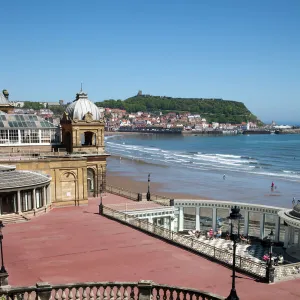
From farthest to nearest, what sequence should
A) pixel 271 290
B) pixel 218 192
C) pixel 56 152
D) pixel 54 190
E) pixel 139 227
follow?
pixel 218 192 < pixel 56 152 < pixel 54 190 < pixel 139 227 < pixel 271 290

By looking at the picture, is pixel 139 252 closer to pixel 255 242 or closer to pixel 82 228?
pixel 82 228

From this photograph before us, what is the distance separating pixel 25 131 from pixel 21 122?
938 millimetres

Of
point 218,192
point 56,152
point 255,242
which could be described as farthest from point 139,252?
point 218,192

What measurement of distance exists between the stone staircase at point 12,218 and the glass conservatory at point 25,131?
1062 cm

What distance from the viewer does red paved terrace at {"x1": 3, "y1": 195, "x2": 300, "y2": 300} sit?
1723 centimetres

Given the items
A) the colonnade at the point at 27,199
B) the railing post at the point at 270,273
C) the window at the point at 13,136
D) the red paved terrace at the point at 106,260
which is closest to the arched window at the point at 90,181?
the window at the point at 13,136

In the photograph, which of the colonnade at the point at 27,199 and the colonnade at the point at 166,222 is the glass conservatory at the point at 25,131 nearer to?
the colonnade at the point at 27,199

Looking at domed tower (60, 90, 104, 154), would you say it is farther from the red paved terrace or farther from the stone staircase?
the red paved terrace

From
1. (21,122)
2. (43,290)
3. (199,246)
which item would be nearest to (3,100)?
(21,122)

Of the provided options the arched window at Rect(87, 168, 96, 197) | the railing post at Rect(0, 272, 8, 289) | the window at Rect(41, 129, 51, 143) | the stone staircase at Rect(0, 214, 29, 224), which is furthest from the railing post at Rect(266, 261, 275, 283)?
the window at Rect(41, 129, 51, 143)

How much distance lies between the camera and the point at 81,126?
39.9 meters

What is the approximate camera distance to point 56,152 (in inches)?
1491

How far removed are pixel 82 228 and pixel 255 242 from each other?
13.8 meters

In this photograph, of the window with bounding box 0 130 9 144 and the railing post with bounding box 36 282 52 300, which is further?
the window with bounding box 0 130 9 144
